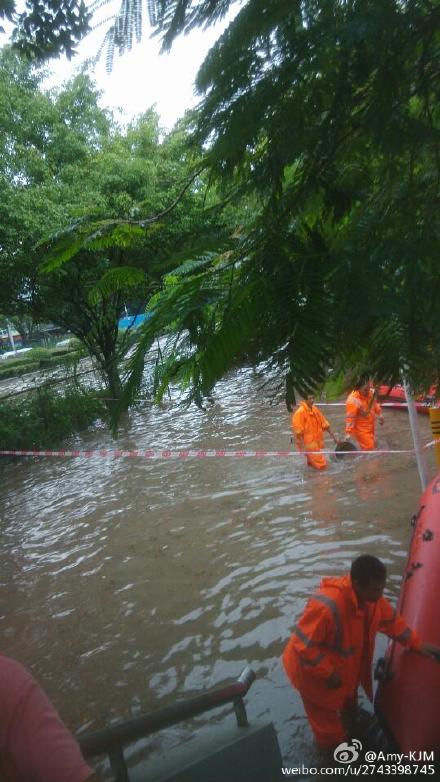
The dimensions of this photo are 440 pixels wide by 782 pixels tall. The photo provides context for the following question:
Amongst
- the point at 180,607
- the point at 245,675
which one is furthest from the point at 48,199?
the point at 245,675

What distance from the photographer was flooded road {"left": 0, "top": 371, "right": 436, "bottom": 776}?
4.94 meters

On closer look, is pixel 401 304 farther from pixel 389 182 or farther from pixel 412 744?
pixel 412 744

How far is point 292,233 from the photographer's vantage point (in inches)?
56.3

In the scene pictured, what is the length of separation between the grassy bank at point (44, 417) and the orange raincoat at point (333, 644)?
11531 millimetres

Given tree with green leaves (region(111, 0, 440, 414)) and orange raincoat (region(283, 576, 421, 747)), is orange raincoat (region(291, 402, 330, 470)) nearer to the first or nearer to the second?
orange raincoat (region(283, 576, 421, 747))

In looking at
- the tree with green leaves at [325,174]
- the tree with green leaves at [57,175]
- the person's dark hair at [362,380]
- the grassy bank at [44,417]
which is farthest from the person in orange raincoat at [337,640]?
the grassy bank at [44,417]

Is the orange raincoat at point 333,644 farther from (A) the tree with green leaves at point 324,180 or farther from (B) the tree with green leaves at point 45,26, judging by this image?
(B) the tree with green leaves at point 45,26

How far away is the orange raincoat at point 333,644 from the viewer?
363 centimetres

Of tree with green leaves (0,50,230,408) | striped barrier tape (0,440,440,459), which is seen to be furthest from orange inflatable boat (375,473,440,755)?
tree with green leaves (0,50,230,408)

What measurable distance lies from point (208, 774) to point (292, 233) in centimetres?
235

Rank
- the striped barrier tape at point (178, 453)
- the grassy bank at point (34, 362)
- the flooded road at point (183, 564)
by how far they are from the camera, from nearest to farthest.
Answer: the flooded road at point (183, 564) → the striped barrier tape at point (178, 453) → the grassy bank at point (34, 362)

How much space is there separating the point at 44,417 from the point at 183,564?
9082 millimetres

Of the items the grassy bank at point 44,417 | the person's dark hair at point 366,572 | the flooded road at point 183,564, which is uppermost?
the grassy bank at point 44,417

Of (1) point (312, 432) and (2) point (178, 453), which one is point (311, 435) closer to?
(1) point (312, 432)
